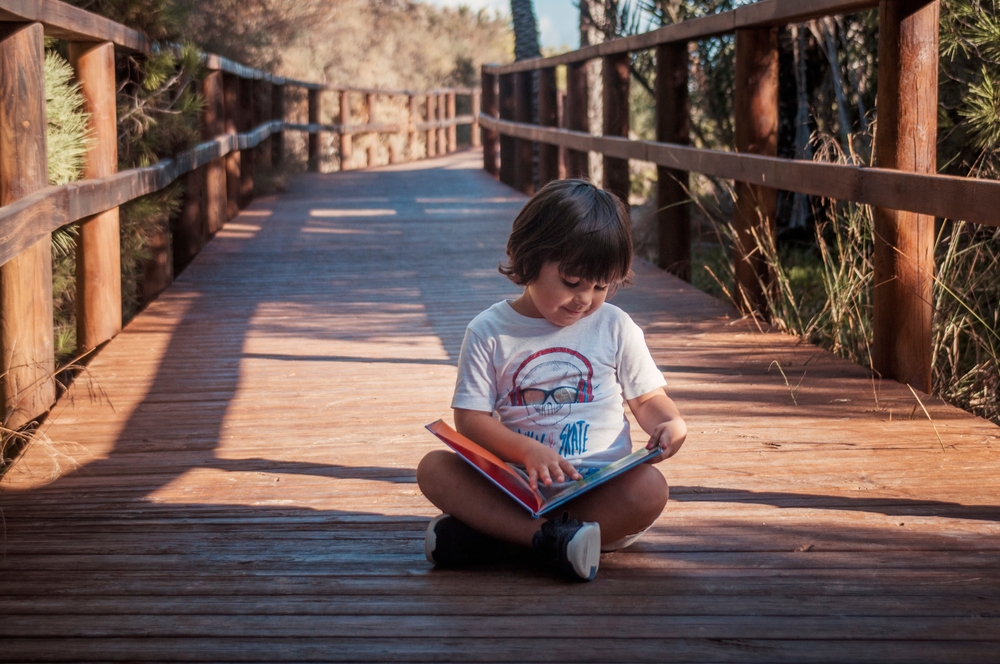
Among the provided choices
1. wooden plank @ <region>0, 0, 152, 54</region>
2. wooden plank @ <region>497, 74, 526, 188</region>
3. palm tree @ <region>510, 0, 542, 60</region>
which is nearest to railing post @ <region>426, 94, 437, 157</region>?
palm tree @ <region>510, 0, 542, 60</region>

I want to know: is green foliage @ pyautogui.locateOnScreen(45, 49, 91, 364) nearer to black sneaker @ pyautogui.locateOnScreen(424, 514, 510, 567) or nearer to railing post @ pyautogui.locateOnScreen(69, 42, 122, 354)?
railing post @ pyautogui.locateOnScreen(69, 42, 122, 354)

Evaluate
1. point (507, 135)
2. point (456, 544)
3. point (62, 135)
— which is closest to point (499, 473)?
point (456, 544)

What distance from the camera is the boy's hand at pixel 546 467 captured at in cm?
217

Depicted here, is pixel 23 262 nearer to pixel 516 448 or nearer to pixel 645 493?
pixel 516 448

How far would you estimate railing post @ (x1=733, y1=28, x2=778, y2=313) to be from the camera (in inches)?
192

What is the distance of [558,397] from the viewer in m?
2.40

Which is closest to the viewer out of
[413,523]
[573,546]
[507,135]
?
[573,546]

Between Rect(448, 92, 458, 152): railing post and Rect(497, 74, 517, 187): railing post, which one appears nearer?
Rect(497, 74, 517, 187): railing post

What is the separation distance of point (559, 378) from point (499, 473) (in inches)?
11.9

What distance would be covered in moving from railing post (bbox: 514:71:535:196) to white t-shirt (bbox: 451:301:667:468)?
351 inches

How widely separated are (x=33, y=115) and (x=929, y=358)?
2825mm

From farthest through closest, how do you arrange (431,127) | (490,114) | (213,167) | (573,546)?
(431,127) < (490,114) < (213,167) < (573,546)

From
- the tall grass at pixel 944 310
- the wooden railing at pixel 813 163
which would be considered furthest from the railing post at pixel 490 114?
the tall grass at pixel 944 310

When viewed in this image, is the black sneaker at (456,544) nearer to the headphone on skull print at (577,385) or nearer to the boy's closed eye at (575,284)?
the headphone on skull print at (577,385)
